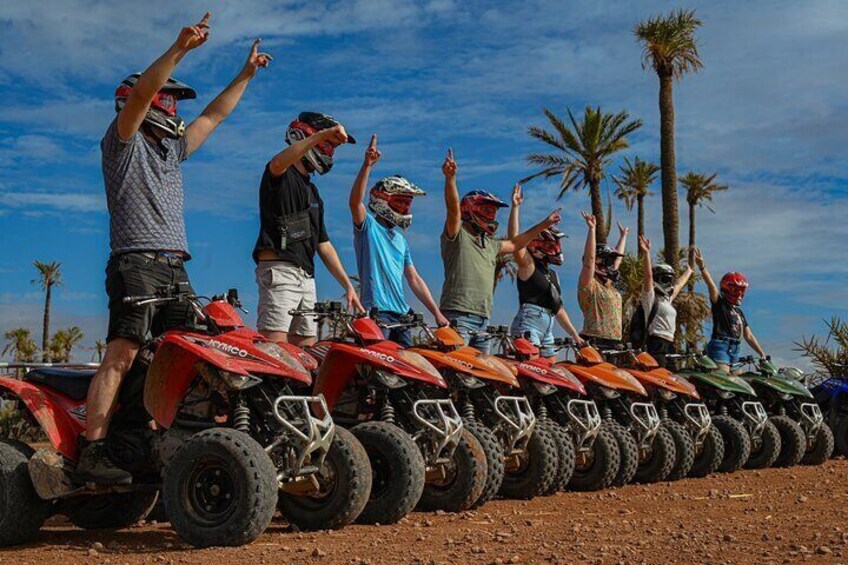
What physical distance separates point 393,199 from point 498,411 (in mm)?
1932

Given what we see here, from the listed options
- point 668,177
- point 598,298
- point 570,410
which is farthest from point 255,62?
point 668,177

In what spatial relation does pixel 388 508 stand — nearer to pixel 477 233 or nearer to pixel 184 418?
pixel 184 418

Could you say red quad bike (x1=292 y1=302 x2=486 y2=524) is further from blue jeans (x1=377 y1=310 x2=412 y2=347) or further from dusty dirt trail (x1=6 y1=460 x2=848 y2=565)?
blue jeans (x1=377 y1=310 x2=412 y2=347)

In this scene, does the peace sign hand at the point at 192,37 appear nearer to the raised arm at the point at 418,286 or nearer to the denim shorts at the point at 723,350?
the raised arm at the point at 418,286

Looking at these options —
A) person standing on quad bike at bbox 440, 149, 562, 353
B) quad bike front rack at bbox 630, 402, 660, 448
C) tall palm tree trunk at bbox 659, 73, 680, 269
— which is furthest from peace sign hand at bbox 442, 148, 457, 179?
tall palm tree trunk at bbox 659, 73, 680, 269

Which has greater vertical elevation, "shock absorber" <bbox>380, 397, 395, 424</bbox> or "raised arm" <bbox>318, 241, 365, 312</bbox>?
"raised arm" <bbox>318, 241, 365, 312</bbox>

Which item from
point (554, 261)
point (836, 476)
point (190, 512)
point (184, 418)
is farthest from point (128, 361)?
point (836, 476)

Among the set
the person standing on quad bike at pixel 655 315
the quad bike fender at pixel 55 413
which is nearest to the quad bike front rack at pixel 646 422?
the person standing on quad bike at pixel 655 315

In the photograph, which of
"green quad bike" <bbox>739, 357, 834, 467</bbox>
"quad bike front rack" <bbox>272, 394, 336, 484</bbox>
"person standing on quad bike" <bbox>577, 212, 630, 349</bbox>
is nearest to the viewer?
"quad bike front rack" <bbox>272, 394, 336, 484</bbox>

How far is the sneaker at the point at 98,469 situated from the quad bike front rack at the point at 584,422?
421cm

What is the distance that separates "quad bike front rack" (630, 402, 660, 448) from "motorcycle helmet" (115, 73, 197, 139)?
5.42m

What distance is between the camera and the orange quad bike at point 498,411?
820 cm

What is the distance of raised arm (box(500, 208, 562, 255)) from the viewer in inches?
414

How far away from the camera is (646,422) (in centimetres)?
1064
